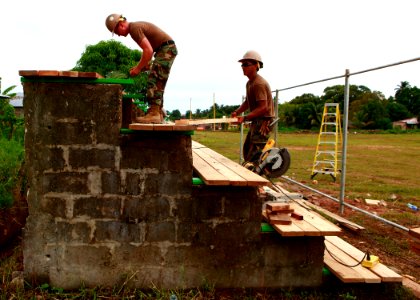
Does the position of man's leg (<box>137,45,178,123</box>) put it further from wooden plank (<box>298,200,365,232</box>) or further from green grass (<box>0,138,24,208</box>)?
wooden plank (<box>298,200,365,232</box>)

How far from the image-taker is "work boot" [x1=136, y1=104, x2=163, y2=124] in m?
3.96

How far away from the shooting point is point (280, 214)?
12.9 feet

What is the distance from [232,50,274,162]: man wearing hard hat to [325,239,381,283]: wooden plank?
1.70 metres

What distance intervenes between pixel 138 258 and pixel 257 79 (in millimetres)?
2725

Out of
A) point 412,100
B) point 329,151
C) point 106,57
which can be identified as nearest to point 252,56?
point 329,151

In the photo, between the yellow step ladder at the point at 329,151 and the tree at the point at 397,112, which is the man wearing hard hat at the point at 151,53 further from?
the tree at the point at 397,112

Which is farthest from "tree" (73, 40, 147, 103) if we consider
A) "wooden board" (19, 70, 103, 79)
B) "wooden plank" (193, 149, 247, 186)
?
"wooden board" (19, 70, 103, 79)

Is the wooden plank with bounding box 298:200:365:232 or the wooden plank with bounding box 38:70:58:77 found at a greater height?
the wooden plank with bounding box 38:70:58:77

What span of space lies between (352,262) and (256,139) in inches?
84.6

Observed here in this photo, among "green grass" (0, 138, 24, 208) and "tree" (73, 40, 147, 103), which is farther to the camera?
"tree" (73, 40, 147, 103)

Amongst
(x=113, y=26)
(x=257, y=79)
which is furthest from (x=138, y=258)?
(x=257, y=79)

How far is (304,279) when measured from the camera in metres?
3.81

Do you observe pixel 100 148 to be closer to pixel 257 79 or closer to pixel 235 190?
pixel 235 190

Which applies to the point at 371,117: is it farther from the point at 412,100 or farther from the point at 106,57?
the point at 106,57
